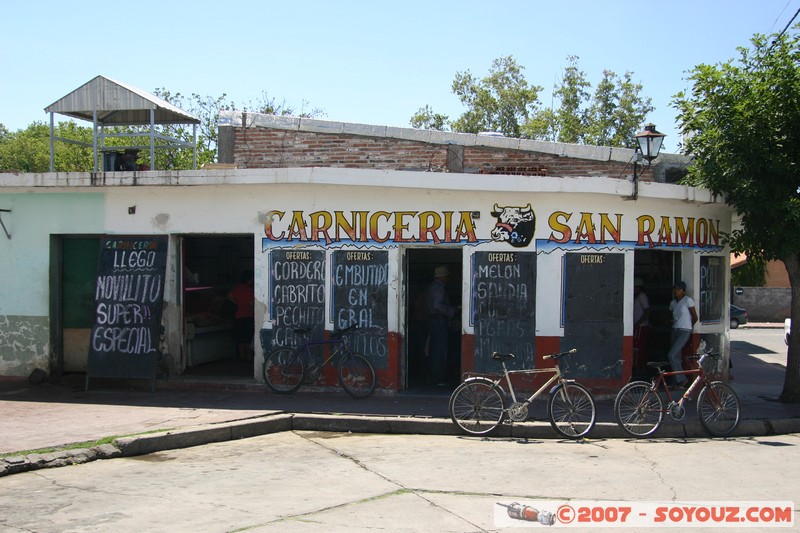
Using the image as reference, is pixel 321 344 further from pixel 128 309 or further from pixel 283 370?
pixel 128 309

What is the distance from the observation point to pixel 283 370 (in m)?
11.8

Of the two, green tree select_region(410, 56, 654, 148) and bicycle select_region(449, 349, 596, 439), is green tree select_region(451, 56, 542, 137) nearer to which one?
green tree select_region(410, 56, 654, 148)

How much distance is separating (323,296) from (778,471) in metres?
A: 6.82

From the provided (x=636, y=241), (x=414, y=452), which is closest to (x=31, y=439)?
(x=414, y=452)

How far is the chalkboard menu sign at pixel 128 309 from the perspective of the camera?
463 inches

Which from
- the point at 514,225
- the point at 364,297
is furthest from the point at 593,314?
the point at 364,297

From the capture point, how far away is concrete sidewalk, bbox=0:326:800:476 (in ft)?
28.1

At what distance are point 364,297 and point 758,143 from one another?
640 centimetres

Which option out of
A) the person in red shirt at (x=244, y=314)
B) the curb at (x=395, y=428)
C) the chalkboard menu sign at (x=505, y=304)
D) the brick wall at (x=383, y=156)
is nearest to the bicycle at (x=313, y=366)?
the curb at (x=395, y=428)

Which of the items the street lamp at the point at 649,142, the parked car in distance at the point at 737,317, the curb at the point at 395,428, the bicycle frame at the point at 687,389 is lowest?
the curb at the point at 395,428

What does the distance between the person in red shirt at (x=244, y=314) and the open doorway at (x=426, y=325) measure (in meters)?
3.02

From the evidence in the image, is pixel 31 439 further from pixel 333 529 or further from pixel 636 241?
pixel 636 241

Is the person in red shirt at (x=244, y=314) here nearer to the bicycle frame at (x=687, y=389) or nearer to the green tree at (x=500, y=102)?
the bicycle frame at (x=687, y=389)

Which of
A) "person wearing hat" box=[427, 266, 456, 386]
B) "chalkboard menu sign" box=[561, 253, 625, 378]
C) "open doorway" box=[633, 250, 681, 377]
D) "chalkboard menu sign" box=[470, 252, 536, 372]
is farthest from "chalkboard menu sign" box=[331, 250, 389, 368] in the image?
"open doorway" box=[633, 250, 681, 377]
